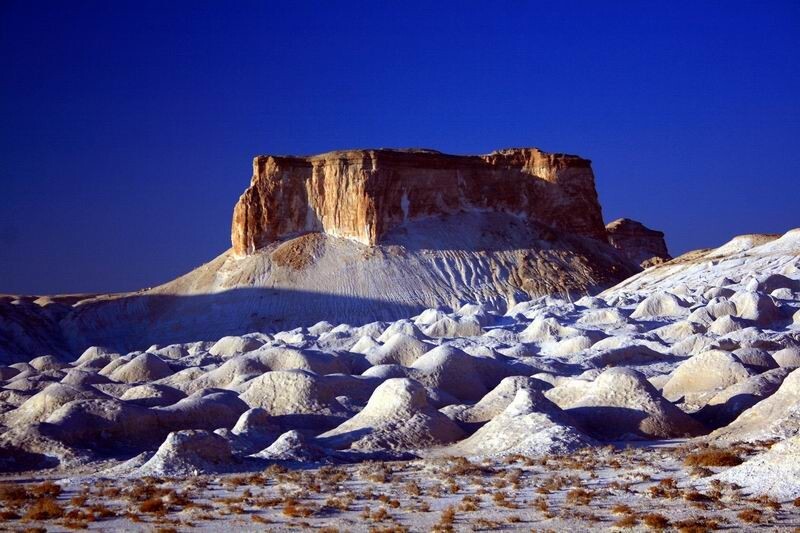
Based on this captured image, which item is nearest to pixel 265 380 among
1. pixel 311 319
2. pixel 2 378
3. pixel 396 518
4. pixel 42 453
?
pixel 42 453

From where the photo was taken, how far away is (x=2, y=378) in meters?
37.4

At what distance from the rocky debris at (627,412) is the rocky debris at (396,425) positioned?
2840 mm

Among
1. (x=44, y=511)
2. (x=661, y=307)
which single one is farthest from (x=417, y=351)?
(x=44, y=511)

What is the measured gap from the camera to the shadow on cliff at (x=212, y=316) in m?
55.2

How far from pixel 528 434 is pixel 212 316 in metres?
40.8


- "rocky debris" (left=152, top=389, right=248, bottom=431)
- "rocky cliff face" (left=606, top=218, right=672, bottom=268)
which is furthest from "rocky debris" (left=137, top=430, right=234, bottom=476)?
"rocky cliff face" (left=606, top=218, right=672, bottom=268)

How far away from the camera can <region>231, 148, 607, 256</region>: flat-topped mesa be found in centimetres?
6259

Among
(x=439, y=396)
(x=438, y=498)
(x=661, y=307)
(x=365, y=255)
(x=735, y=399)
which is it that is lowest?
(x=438, y=498)

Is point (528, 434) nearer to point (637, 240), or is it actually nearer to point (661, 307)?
point (661, 307)

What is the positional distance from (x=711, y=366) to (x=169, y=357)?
26890mm

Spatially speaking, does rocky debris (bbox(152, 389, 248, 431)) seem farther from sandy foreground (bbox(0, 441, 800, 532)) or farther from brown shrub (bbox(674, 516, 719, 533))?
brown shrub (bbox(674, 516, 719, 533))

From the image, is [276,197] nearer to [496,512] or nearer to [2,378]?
[2,378]

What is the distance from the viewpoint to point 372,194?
62.8 meters

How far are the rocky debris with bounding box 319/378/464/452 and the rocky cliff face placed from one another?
81.9 meters
